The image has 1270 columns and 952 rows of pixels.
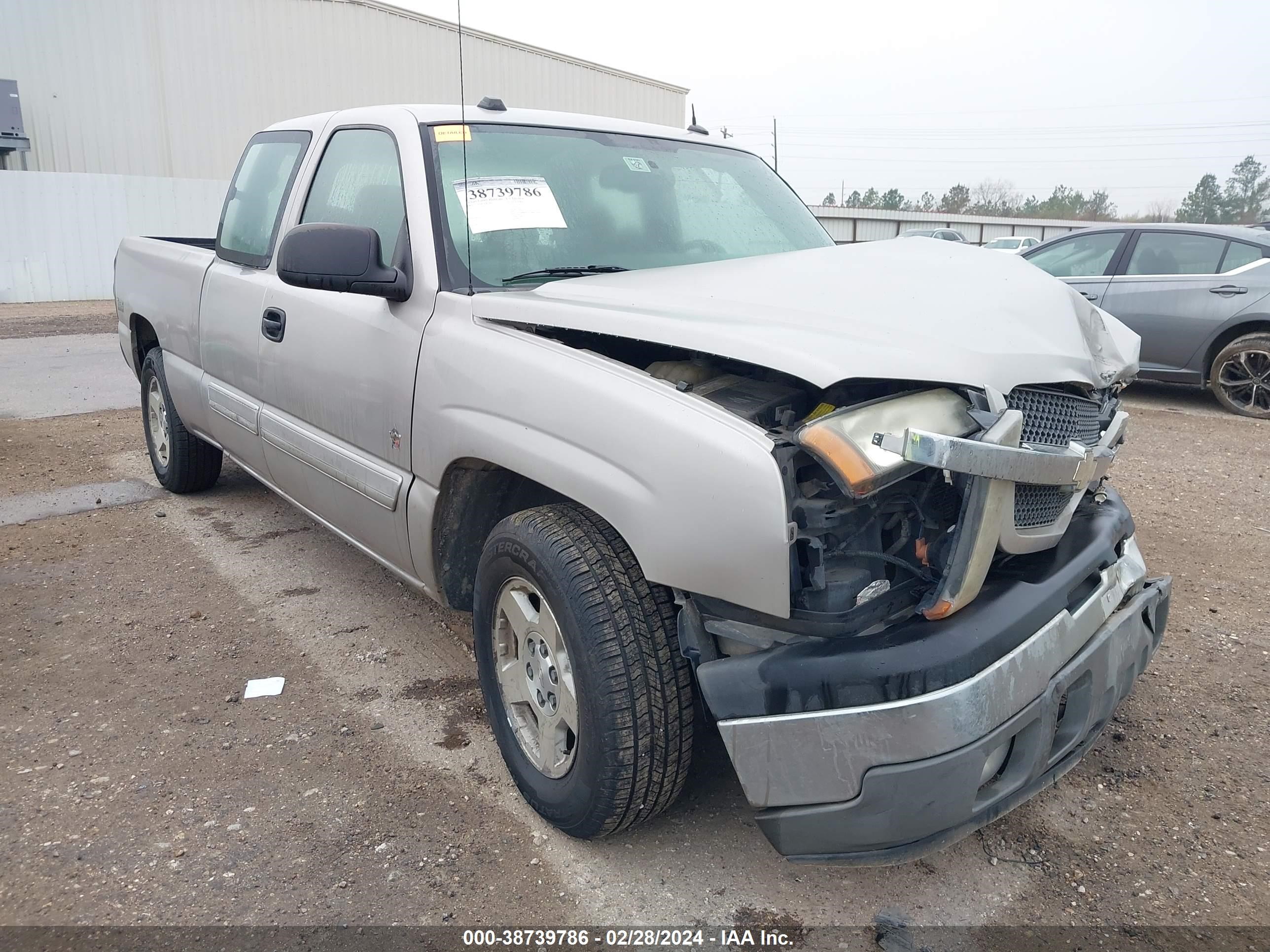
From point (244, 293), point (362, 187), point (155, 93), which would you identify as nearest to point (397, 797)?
point (362, 187)

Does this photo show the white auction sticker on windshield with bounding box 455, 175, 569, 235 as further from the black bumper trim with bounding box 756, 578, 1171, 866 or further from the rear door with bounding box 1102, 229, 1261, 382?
the rear door with bounding box 1102, 229, 1261, 382

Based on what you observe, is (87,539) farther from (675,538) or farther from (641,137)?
(675,538)

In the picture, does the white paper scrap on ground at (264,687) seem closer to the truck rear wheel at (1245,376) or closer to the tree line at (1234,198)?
the truck rear wheel at (1245,376)

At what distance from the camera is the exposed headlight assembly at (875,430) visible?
181 centimetres

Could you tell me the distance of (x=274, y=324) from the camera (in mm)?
3551

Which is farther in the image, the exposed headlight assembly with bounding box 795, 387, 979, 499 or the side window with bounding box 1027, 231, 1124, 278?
the side window with bounding box 1027, 231, 1124, 278

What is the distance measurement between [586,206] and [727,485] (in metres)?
1.57

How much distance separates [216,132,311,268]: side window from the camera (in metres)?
3.88

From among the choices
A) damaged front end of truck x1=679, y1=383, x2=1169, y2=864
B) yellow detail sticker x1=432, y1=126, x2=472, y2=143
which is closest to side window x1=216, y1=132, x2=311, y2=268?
yellow detail sticker x1=432, y1=126, x2=472, y2=143

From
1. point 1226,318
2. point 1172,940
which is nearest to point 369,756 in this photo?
point 1172,940

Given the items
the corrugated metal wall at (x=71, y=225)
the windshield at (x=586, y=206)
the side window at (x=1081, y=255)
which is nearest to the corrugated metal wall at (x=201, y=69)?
the corrugated metal wall at (x=71, y=225)

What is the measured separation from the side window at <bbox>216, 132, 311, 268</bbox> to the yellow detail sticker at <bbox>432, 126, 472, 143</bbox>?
991 mm

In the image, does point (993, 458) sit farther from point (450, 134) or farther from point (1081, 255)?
point (1081, 255)

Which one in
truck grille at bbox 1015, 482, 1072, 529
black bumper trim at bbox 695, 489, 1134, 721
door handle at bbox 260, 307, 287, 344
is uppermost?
door handle at bbox 260, 307, 287, 344
